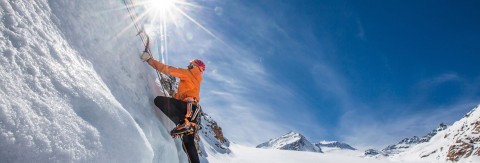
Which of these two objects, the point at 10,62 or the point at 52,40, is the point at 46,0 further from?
the point at 10,62

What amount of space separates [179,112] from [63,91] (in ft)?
11.3

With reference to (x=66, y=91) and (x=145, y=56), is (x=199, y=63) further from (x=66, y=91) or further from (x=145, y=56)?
(x=66, y=91)

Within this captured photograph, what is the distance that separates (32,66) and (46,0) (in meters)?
1.70

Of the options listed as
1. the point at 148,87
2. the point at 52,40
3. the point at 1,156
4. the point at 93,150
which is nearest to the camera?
the point at 1,156

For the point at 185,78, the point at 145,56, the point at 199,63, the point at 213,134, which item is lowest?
the point at 185,78

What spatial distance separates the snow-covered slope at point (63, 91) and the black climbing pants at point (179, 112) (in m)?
0.63

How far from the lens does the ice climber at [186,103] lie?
21.9 feet

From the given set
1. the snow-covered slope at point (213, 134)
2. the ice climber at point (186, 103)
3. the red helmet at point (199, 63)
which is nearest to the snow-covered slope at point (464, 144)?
the snow-covered slope at point (213, 134)

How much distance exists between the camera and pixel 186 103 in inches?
271

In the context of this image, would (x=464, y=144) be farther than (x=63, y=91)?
Yes

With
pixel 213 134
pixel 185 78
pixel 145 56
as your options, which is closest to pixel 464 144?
pixel 213 134

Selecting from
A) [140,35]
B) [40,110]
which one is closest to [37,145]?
[40,110]

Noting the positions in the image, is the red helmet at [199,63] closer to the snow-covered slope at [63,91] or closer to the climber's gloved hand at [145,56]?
the climber's gloved hand at [145,56]

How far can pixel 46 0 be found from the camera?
4.67 m
